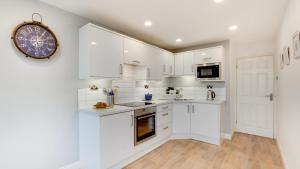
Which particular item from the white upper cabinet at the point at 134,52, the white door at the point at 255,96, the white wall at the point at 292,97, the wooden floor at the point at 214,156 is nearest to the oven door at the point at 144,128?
the wooden floor at the point at 214,156

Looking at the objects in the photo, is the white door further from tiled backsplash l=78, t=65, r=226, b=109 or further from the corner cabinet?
the corner cabinet

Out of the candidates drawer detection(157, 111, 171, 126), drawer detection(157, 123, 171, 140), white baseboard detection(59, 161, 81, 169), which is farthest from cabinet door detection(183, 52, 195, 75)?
white baseboard detection(59, 161, 81, 169)

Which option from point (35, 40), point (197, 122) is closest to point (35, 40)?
point (35, 40)

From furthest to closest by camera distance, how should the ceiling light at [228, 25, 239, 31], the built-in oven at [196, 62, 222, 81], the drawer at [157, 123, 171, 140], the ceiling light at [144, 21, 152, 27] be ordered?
the built-in oven at [196, 62, 222, 81] → the drawer at [157, 123, 171, 140] → the ceiling light at [228, 25, 239, 31] → the ceiling light at [144, 21, 152, 27]

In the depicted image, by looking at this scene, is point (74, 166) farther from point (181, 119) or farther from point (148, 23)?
point (148, 23)

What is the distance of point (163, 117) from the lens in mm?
3330

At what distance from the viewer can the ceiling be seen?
2.07m

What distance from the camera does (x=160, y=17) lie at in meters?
2.50

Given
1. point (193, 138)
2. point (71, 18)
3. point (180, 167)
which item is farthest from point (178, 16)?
point (193, 138)

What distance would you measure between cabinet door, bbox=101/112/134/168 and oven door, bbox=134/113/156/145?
14cm

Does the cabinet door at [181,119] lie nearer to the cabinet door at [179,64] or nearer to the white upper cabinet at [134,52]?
the cabinet door at [179,64]

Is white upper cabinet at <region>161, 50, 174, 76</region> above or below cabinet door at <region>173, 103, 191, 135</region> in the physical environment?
above

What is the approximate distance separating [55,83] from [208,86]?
10.9ft

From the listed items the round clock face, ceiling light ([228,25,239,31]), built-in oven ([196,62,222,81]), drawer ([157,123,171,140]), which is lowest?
drawer ([157,123,171,140])
